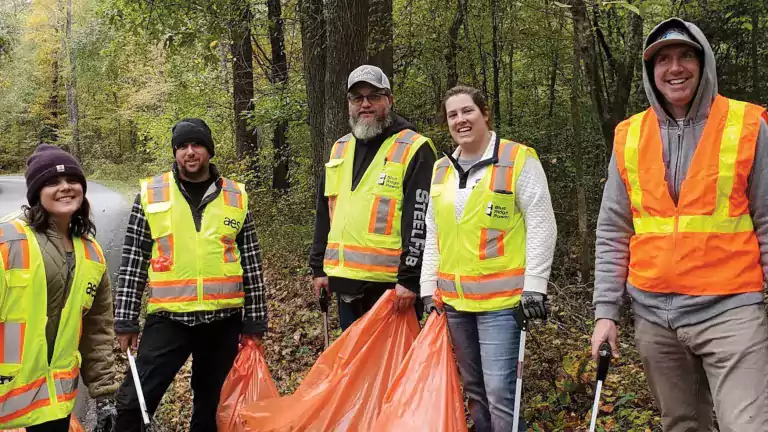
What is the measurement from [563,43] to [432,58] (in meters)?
1.52

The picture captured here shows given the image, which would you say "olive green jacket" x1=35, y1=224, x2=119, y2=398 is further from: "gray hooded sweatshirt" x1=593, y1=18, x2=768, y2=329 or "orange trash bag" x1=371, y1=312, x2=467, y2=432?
"gray hooded sweatshirt" x1=593, y1=18, x2=768, y2=329

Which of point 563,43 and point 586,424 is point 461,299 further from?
point 563,43

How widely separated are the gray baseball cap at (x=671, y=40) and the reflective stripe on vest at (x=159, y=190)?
2.63 meters

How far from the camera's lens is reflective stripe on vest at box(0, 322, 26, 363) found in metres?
2.57

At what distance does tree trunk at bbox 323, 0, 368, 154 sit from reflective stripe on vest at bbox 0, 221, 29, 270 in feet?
10.8

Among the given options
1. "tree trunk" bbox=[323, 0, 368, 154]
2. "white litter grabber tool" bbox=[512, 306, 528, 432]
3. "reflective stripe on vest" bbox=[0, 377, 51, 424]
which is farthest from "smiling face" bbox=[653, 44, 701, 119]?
"tree trunk" bbox=[323, 0, 368, 154]

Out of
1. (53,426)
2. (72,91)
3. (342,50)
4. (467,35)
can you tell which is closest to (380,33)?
(342,50)

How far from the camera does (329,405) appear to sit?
11.5 feet

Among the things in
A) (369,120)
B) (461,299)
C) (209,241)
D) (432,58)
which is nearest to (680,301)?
(461,299)


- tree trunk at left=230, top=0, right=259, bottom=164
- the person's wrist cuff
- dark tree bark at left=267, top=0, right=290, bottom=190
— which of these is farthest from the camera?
tree trunk at left=230, top=0, right=259, bottom=164

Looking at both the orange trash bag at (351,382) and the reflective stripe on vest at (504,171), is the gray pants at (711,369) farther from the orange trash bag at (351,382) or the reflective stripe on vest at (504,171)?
the orange trash bag at (351,382)

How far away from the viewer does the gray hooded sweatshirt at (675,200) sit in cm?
234

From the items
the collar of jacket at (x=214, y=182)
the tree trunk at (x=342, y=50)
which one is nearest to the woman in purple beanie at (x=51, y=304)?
the collar of jacket at (x=214, y=182)

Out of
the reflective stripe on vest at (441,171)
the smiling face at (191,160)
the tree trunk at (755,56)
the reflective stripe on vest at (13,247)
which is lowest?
the reflective stripe on vest at (13,247)
